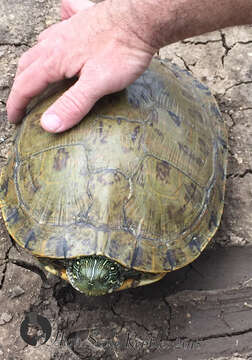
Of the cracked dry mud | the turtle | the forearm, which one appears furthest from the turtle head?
the forearm

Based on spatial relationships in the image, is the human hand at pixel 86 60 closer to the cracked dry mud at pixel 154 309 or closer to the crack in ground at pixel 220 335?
the cracked dry mud at pixel 154 309

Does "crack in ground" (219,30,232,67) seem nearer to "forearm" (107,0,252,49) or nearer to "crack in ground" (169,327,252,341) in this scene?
"forearm" (107,0,252,49)

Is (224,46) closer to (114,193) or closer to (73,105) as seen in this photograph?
(73,105)

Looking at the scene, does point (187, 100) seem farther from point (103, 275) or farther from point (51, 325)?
point (51, 325)

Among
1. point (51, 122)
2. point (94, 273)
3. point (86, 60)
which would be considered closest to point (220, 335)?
point (94, 273)

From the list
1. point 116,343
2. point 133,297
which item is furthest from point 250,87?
point 116,343

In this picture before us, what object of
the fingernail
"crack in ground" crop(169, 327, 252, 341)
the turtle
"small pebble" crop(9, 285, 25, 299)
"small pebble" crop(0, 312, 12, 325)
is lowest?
"crack in ground" crop(169, 327, 252, 341)
